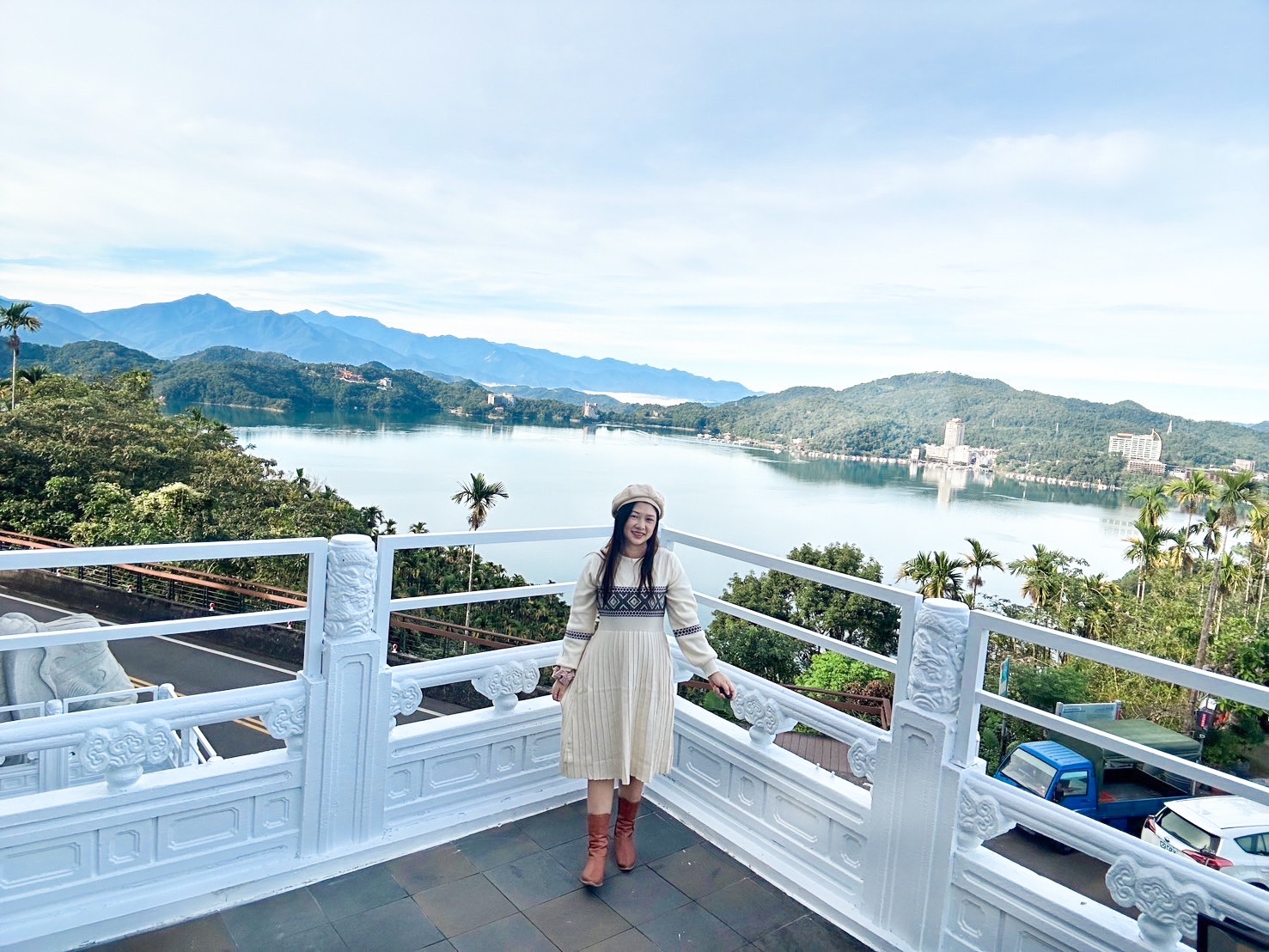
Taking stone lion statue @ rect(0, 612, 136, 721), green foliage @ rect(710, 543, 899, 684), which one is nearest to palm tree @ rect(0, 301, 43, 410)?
green foliage @ rect(710, 543, 899, 684)

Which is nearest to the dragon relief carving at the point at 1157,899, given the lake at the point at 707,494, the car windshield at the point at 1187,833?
the car windshield at the point at 1187,833

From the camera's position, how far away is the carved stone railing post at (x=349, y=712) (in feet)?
6.47

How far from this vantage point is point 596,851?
2.03 m

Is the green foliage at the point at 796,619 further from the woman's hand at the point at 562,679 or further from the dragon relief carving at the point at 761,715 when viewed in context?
the woman's hand at the point at 562,679

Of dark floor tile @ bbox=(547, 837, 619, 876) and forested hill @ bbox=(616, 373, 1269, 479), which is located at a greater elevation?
forested hill @ bbox=(616, 373, 1269, 479)

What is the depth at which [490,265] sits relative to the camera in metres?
71.8

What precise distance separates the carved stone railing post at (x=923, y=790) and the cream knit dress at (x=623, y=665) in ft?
1.65

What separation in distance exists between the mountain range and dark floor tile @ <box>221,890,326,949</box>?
39.3 m

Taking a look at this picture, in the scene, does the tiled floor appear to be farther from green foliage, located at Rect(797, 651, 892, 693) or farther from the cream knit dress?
green foliage, located at Rect(797, 651, 892, 693)

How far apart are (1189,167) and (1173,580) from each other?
3743 centimetres

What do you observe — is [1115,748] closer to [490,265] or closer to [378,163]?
Answer: [378,163]

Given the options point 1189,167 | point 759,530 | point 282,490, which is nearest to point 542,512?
point 759,530

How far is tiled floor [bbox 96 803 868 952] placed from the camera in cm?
177

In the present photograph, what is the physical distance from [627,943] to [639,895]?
0.64 ft
